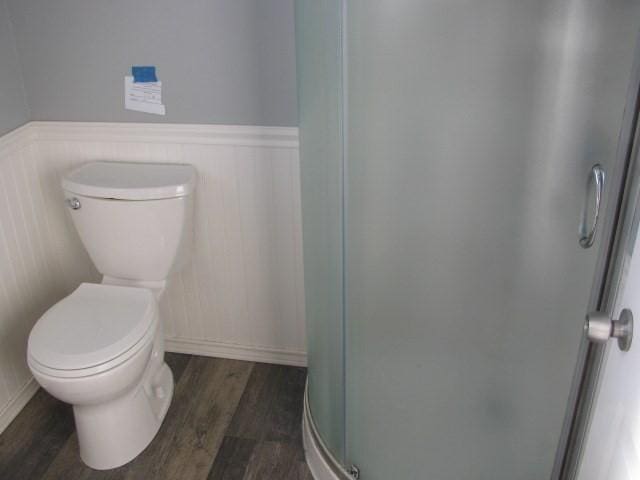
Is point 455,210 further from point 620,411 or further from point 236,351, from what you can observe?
point 236,351

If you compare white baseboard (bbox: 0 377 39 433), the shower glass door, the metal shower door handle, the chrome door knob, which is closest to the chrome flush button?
white baseboard (bbox: 0 377 39 433)

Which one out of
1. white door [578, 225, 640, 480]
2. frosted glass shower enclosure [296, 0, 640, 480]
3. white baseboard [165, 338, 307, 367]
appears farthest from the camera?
white baseboard [165, 338, 307, 367]

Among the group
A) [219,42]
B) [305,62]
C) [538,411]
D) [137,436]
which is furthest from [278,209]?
[538,411]

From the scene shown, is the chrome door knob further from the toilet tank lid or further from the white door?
the toilet tank lid

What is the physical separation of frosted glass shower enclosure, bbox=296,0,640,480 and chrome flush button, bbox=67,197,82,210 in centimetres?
73

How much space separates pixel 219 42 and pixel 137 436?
1.22m

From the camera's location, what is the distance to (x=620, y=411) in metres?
0.93

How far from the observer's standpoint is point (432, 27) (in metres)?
1.49

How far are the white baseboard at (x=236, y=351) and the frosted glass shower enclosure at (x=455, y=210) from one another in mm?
641

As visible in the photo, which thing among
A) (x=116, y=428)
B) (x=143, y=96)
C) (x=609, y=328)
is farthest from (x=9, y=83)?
(x=609, y=328)

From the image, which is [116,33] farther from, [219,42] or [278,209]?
[278,209]

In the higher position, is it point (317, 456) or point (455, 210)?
point (455, 210)

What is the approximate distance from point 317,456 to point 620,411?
114 centimetres

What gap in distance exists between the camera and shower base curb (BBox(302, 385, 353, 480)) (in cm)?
183
